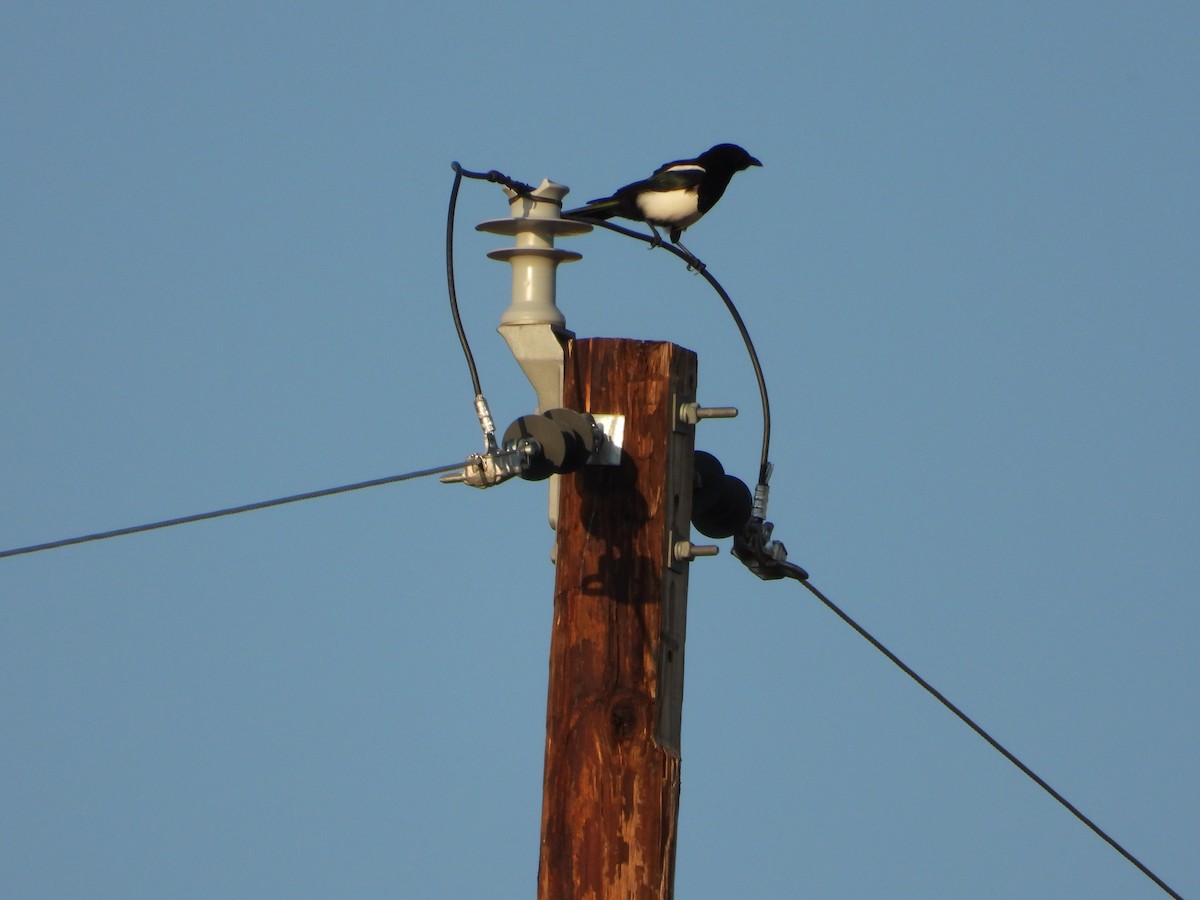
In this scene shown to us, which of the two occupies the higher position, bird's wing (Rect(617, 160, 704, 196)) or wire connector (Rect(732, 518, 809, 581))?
bird's wing (Rect(617, 160, 704, 196))

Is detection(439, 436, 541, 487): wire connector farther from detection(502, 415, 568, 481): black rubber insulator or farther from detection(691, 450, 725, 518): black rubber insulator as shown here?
detection(691, 450, 725, 518): black rubber insulator

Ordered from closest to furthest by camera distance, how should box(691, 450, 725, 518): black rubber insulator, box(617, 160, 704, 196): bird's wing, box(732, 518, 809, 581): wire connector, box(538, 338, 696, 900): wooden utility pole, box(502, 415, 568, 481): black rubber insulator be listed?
box(538, 338, 696, 900): wooden utility pole < box(502, 415, 568, 481): black rubber insulator < box(691, 450, 725, 518): black rubber insulator < box(732, 518, 809, 581): wire connector < box(617, 160, 704, 196): bird's wing

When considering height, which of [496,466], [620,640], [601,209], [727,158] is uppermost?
[727,158]

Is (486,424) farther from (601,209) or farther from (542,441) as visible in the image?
(601,209)

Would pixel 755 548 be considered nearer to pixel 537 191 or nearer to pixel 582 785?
pixel 582 785

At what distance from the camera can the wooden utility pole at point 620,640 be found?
481 centimetres

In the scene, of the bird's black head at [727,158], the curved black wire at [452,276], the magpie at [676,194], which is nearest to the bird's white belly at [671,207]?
the magpie at [676,194]

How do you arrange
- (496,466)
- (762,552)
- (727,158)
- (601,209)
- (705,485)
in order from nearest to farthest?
(496,466) → (705,485) → (762,552) → (601,209) → (727,158)

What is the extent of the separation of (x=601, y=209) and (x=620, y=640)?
11.2 feet

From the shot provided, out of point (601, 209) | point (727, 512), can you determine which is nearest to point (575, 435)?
point (727, 512)

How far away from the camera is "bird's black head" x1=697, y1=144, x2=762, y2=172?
368 inches

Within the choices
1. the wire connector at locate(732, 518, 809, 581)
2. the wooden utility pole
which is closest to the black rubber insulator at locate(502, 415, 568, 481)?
the wooden utility pole

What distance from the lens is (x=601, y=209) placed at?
310 inches

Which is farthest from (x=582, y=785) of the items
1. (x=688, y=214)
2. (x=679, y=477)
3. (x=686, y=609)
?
(x=688, y=214)
